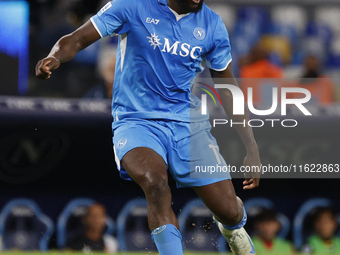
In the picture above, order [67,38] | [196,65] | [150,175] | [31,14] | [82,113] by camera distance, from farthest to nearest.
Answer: [31,14] → [82,113] → [196,65] → [67,38] → [150,175]

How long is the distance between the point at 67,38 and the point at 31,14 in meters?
2.88

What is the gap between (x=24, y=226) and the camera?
6.14 m

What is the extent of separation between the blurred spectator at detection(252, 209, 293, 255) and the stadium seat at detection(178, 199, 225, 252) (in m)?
0.44

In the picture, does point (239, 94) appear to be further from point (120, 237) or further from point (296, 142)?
point (120, 237)

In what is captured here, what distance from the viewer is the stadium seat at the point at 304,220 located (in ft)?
21.1

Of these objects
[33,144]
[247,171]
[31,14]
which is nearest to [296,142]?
[247,171]

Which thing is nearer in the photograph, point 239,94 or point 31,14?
point 239,94

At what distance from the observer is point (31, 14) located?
6473 millimetres

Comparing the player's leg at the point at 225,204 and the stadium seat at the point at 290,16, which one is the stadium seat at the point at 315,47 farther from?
the player's leg at the point at 225,204

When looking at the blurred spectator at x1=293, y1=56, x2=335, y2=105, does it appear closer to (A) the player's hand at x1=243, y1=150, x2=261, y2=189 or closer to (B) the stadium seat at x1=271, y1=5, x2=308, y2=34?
(B) the stadium seat at x1=271, y1=5, x2=308, y2=34

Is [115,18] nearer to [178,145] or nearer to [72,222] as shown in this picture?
[178,145]

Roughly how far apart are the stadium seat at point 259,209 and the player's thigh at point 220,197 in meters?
2.31

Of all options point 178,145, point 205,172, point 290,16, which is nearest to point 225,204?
point 205,172

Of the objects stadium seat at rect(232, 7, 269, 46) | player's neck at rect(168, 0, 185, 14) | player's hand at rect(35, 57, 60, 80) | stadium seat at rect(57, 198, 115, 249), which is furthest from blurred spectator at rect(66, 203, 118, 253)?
stadium seat at rect(232, 7, 269, 46)
